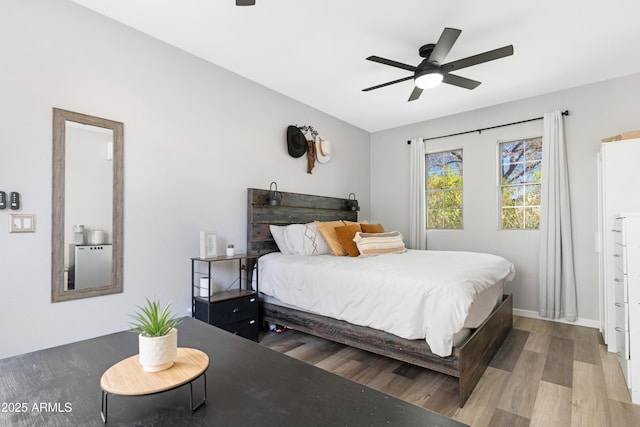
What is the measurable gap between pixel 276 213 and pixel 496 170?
3003 mm

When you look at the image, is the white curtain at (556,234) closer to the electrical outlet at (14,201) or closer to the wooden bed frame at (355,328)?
the wooden bed frame at (355,328)

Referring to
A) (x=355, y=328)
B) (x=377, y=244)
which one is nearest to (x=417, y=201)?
(x=377, y=244)

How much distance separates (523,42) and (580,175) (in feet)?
6.12

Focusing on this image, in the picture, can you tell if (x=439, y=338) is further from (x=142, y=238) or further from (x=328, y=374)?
(x=142, y=238)

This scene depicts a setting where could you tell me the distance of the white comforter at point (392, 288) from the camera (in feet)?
6.79

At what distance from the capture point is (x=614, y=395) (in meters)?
2.12

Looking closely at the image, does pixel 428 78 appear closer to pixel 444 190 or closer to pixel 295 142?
pixel 295 142

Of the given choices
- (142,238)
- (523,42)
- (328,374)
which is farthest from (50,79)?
(523,42)

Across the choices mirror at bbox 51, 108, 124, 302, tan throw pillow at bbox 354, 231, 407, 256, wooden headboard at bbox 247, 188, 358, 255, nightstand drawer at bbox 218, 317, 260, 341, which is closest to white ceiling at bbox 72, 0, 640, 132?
mirror at bbox 51, 108, 124, 302

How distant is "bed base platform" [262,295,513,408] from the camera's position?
207 cm

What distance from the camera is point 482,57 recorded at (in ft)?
8.05

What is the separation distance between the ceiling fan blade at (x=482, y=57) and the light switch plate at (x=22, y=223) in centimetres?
323

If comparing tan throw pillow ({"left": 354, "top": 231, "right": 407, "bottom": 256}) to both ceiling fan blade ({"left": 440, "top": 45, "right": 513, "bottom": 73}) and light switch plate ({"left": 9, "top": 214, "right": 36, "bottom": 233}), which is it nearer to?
ceiling fan blade ({"left": 440, "top": 45, "right": 513, "bottom": 73})

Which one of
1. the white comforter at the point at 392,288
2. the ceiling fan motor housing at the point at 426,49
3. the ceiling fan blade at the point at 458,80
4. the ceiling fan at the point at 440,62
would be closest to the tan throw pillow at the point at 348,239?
the white comforter at the point at 392,288
